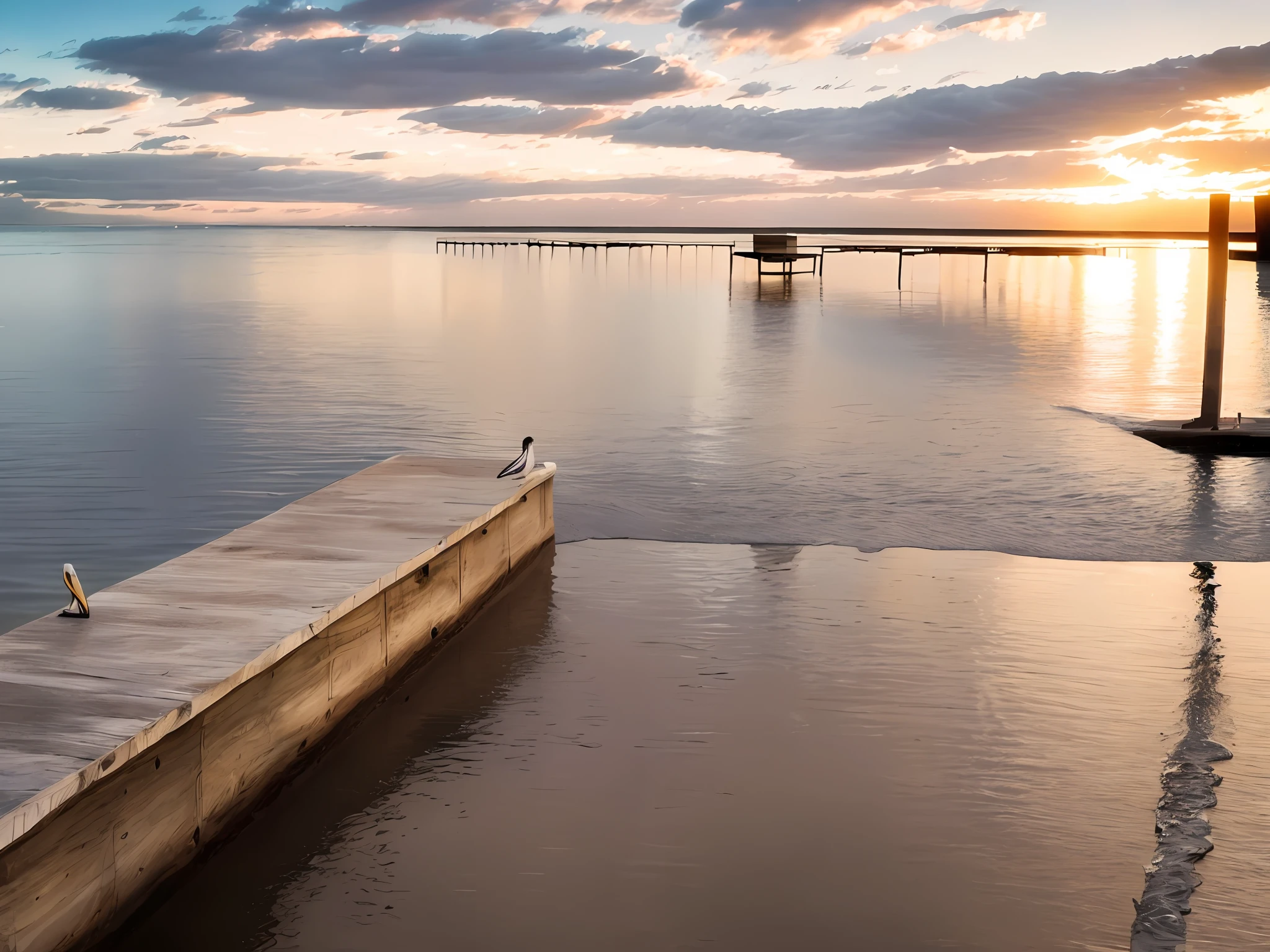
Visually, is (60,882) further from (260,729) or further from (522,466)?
(522,466)

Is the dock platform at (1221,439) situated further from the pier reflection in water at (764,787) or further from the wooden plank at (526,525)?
the wooden plank at (526,525)

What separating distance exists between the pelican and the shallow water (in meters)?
3.10

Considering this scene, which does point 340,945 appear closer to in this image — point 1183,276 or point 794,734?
point 794,734

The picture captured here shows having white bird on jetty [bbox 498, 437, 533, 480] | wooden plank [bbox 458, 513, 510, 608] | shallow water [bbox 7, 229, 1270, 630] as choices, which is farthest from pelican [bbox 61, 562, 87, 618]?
white bird on jetty [bbox 498, 437, 533, 480]

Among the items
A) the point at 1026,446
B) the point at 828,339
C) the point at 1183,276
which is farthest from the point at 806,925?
the point at 1183,276

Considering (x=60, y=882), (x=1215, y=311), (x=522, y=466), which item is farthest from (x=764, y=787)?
(x=1215, y=311)

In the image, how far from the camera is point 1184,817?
17.6ft

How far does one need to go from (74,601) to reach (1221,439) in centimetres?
1451

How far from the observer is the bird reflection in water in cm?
453

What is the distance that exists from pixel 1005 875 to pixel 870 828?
2.14ft

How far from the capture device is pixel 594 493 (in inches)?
510

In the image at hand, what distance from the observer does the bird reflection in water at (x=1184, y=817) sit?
4527 mm

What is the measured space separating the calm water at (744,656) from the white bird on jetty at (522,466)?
0.93 meters

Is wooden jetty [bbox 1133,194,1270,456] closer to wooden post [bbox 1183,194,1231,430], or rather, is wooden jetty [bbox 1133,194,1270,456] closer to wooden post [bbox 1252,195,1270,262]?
wooden post [bbox 1183,194,1231,430]
